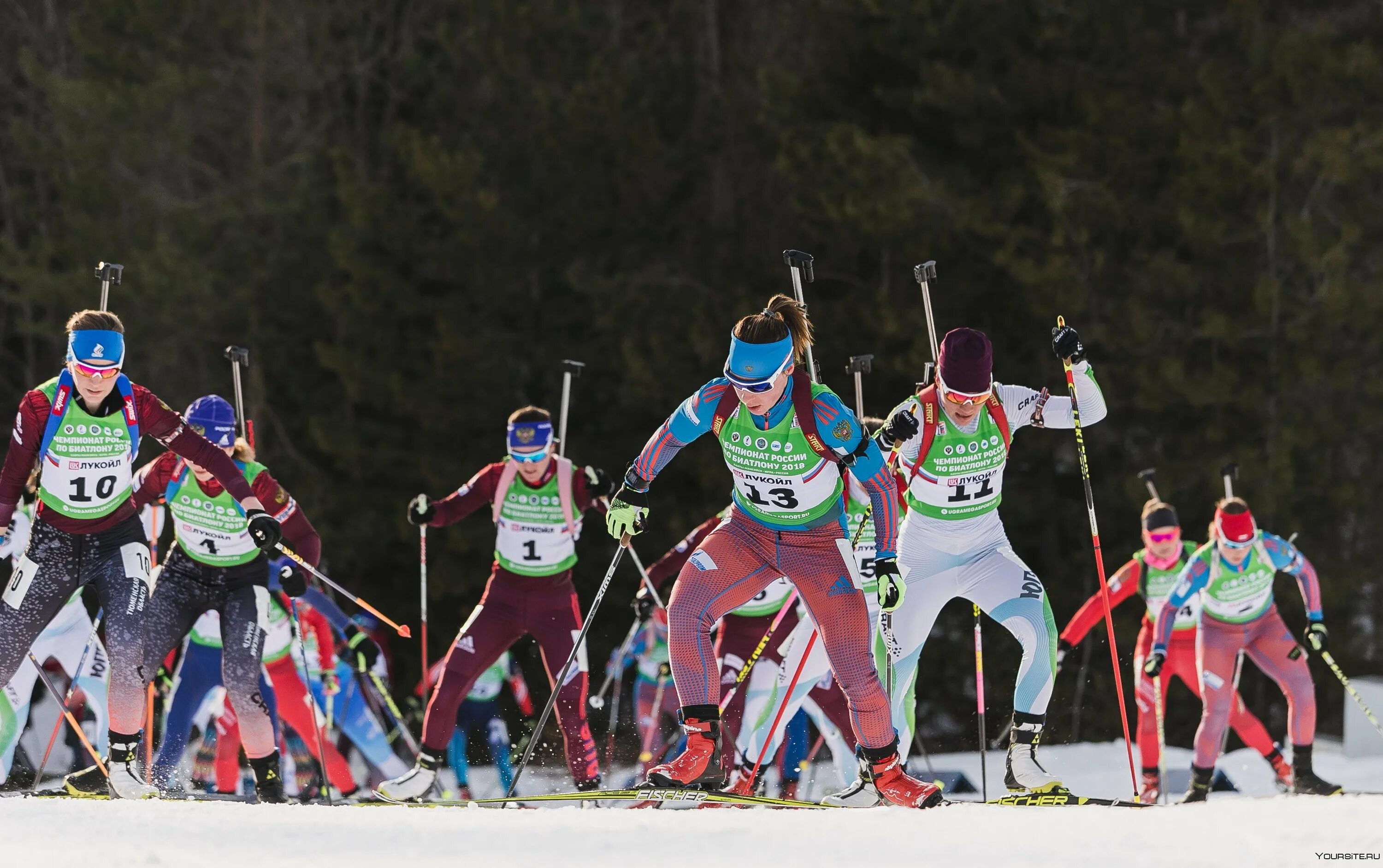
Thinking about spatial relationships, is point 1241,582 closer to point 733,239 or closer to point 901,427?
point 901,427

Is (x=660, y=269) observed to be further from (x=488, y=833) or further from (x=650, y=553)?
(x=488, y=833)

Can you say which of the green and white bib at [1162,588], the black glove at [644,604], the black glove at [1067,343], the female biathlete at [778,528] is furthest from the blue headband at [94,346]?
the green and white bib at [1162,588]

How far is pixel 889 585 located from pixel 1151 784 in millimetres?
4180

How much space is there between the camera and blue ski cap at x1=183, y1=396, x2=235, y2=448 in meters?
7.11

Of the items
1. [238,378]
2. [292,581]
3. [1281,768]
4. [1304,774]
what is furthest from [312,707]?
[1281,768]

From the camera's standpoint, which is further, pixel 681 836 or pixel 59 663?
pixel 59 663

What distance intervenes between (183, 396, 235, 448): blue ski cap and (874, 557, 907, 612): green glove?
325 cm

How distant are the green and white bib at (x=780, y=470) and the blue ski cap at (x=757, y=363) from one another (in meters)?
0.18

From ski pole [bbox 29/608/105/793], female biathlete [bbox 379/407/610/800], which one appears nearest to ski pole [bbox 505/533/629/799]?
female biathlete [bbox 379/407/610/800]

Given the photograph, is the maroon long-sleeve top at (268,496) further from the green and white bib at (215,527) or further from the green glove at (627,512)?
the green glove at (627,512)

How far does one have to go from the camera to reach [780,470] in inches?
216

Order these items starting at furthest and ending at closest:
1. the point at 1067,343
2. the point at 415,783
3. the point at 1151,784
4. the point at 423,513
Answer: the point at 1151,784 → the point at 423,513 → the point at 415,783 → the point at 1067,343

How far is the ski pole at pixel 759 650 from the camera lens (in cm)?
699

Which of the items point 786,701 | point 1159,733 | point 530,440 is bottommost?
point 1159,733
